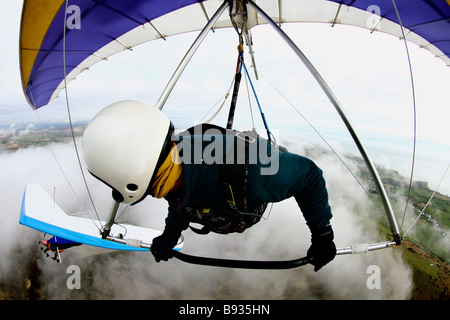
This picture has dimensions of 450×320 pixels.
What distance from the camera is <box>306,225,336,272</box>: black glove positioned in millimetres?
1500

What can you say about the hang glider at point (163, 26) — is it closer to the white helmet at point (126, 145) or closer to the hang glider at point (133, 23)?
the hang glider at point (133, 23)

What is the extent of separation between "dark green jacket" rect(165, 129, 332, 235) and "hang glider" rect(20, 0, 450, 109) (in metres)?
2.22

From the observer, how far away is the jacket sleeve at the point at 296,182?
1.32 meters

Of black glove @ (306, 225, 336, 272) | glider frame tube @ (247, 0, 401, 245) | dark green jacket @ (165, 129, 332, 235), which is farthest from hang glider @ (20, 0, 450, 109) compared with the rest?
black glove @ (306, 225, 336, 272)

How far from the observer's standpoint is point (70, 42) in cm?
301

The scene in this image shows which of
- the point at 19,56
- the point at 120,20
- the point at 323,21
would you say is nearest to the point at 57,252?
the point at 19,56

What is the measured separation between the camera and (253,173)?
1334mm

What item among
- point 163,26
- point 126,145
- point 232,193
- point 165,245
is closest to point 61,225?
point 163,26

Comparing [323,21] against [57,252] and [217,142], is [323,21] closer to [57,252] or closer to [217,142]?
[217,142]

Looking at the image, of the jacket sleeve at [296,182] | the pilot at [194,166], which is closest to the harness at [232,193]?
the pilot at [194,166]

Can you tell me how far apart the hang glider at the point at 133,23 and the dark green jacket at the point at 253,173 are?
7.29ft

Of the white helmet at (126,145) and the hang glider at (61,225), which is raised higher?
the white helmet at (126,145)

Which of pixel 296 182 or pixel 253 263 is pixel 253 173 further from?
pixel 253 263
